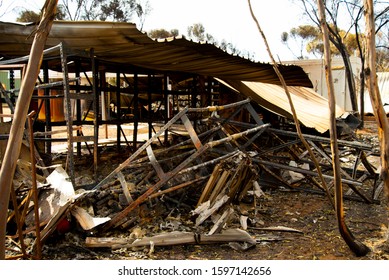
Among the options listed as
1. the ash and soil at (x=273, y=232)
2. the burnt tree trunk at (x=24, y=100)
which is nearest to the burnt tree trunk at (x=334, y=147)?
the ash and soil at (x=273, y=232)

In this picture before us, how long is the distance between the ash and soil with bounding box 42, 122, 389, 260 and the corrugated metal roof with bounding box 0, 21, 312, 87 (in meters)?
2.57

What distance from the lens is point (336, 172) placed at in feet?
12.5

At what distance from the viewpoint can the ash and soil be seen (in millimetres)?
4520

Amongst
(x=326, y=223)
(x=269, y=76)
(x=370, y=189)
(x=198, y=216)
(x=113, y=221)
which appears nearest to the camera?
(x=113, y=221)

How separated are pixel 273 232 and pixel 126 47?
398cm

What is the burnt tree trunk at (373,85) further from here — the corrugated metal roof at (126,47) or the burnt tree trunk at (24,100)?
the burnt tree trunk at (24,100)

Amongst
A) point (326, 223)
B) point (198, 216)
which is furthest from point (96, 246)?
point (326, 223)

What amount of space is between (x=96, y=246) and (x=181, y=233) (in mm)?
1057

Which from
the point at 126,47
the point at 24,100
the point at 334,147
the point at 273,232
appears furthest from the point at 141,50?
the point at 24,100

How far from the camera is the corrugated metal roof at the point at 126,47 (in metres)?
5.56

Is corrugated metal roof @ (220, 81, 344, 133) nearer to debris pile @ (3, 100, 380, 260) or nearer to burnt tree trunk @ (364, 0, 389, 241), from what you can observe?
debris pile @ (3, 100, 380, 260)

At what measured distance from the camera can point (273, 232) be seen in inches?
211

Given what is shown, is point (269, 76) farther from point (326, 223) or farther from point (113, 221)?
point (113, 221)

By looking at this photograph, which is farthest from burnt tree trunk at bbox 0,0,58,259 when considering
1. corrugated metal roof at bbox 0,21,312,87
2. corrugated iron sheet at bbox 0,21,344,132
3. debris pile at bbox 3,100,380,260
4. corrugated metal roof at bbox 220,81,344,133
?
corrugated metal roof at bbox 220,81,344,133
